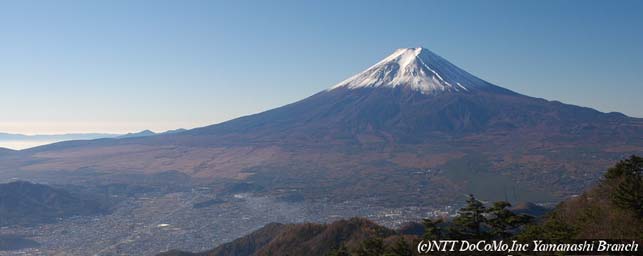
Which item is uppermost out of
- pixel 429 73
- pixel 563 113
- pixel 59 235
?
pixel 429 73

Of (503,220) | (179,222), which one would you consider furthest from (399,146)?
(503,220)

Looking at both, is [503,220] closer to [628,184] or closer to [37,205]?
[628,184]

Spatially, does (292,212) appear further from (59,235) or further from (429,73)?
(429,73)

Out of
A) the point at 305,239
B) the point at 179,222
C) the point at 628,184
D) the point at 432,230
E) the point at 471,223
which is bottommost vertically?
the point at 179,222

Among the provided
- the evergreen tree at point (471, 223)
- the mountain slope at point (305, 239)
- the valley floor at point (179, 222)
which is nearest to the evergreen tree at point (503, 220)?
the evergreen tree at point (471, 223)

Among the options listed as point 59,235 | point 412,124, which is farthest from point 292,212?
point 412,124
